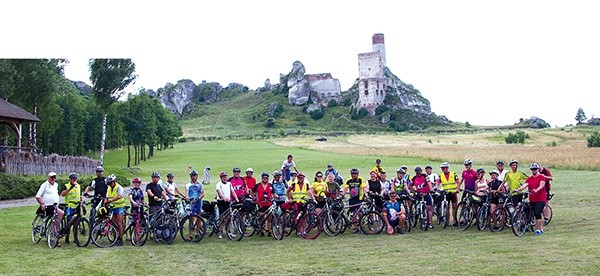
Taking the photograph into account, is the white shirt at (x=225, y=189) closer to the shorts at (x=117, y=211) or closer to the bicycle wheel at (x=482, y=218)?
the shorts at (x=117, y=211)

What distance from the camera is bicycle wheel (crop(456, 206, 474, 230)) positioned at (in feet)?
52.7

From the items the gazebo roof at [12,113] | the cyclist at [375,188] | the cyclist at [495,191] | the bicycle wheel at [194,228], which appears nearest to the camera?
the bicycle wheel at [194,228]

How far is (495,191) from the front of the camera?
15.5m

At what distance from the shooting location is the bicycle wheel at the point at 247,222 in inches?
608

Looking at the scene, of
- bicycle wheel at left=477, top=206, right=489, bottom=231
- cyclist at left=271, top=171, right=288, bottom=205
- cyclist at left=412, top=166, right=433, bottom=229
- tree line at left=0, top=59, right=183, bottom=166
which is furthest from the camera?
tree line at left=0, top=59, right=183, bottom=166

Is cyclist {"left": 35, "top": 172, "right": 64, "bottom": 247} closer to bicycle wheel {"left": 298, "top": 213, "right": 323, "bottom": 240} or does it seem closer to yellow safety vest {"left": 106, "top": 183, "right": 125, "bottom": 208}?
yellow safety vest {"left": 106, "top": 183, "right": 125, "bottom": 208}

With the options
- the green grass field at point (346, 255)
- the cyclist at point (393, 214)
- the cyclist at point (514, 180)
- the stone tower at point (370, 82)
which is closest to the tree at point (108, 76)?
the green grass field at point (346, 255)

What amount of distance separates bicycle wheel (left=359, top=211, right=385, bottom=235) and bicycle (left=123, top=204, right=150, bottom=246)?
5.62m

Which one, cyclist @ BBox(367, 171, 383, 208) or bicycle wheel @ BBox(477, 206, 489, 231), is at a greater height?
cyclist @ BBox(367, 171, 383, 208)

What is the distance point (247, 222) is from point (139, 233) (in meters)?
2.81

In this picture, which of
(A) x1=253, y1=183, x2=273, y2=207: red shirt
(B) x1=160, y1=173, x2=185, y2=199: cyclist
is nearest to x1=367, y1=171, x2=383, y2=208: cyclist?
(A) x1=253, y1=183, x2=273, y2=207: red shirt

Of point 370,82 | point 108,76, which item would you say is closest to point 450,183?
point 108,76

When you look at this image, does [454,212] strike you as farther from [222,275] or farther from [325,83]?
[325,83]

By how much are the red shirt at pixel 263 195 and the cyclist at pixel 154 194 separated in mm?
A: 2413
